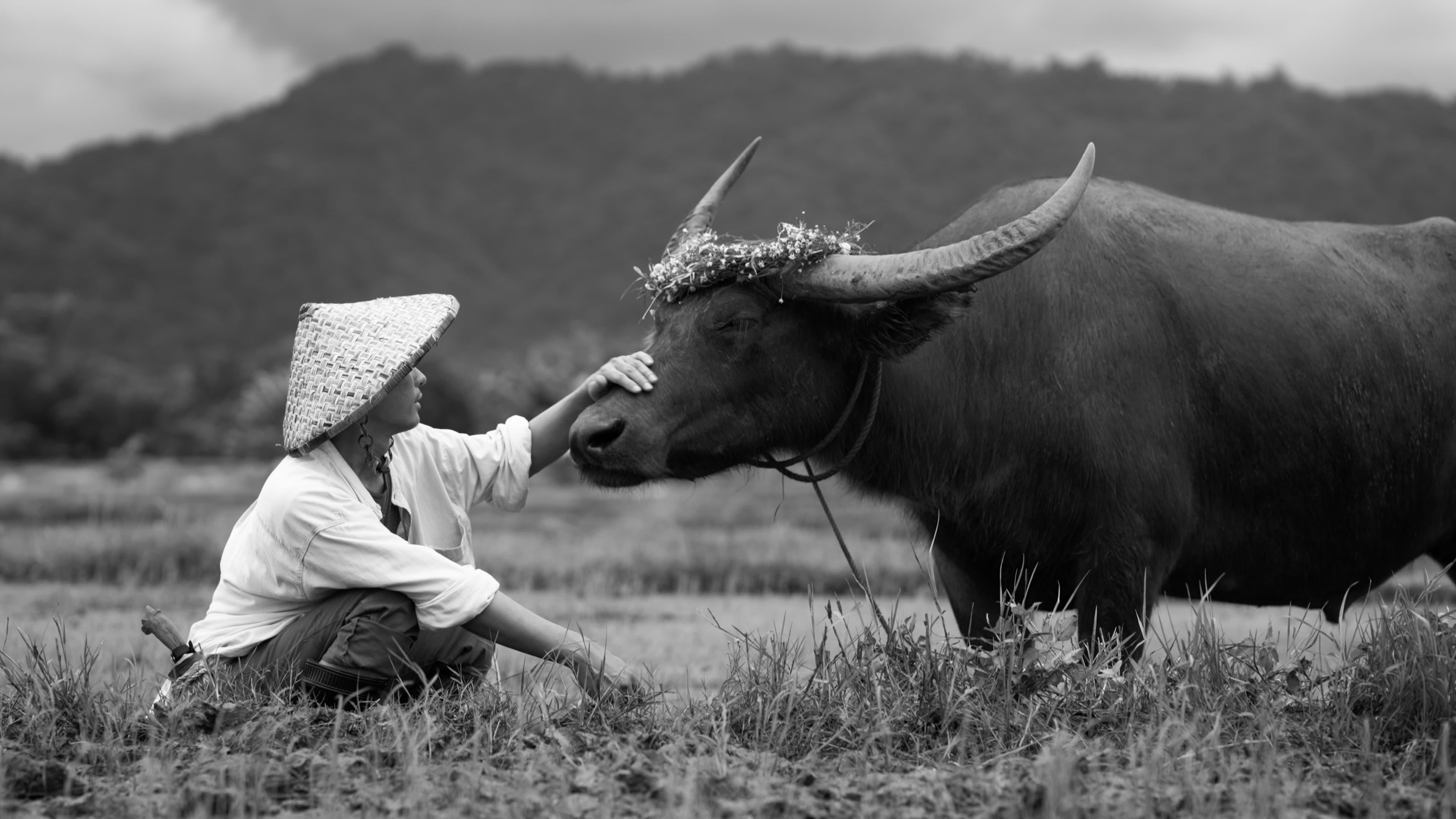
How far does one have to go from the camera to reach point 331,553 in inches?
139

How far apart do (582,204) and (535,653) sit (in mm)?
84512

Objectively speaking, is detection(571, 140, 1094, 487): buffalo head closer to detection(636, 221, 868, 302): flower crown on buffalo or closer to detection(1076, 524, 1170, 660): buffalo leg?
detection(636, 221, 868, 302): flower crown on buffalo

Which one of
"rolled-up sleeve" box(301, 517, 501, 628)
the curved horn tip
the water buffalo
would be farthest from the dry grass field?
the curved horn tip

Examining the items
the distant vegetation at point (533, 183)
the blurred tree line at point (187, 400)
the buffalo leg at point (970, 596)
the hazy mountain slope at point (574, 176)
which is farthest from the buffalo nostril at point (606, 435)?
the hazy mountain slope at point (574, 176)

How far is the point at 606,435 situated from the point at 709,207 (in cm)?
122

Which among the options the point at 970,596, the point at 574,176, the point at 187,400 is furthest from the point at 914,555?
the point at 574,176

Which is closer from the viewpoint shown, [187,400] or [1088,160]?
[1088,160]

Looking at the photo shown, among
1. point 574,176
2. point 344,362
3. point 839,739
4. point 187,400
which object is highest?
point 574,176

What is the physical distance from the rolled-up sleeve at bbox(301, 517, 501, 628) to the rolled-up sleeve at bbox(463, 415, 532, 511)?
27.2 inches

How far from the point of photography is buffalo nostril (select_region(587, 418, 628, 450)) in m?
3.82

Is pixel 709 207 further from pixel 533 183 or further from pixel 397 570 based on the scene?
pixel 533 183

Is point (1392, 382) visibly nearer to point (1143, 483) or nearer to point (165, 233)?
point (1143, 483)

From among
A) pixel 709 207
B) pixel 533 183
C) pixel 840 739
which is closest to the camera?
pixel 840 739

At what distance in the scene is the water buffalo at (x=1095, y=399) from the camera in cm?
394
